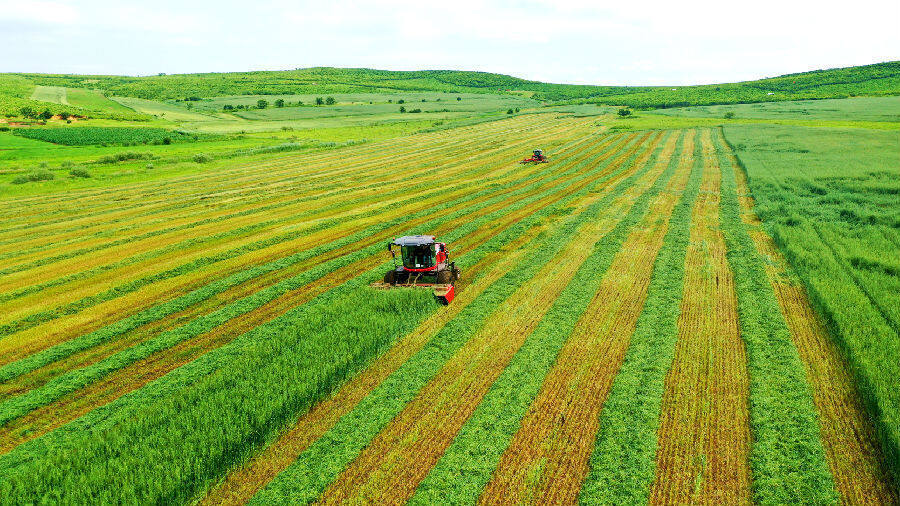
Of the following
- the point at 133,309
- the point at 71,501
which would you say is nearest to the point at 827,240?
the point at 71,501

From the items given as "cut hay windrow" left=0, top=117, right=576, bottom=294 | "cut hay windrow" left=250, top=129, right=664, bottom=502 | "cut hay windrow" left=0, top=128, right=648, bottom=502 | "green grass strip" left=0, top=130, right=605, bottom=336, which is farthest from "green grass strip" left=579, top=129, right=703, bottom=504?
"cut hay windrow" left=0, top=117, right=576, bottom=294

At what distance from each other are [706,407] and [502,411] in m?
4.84

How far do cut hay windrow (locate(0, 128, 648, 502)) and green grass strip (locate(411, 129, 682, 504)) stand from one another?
3.93 meters

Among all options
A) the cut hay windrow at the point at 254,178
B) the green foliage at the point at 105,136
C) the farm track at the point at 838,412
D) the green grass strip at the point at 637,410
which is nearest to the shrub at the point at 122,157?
the cut hay windrow at the point at 254,178

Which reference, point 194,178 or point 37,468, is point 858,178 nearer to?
point 37,468

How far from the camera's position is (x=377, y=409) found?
35.3 ft

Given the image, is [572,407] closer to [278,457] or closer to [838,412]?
[838,412]

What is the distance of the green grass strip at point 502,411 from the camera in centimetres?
855

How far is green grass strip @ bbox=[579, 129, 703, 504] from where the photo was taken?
8.45 metres

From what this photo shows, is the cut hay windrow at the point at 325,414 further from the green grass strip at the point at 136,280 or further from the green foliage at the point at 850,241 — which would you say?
the green foliage at the point at 850,241

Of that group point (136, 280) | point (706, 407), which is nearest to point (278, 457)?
point (706, 407)

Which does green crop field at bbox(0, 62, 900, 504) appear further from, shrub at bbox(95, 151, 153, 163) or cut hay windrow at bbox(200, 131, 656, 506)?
shrub at bbox(95, 151, 153, 163)

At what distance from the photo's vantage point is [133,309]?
16.5m

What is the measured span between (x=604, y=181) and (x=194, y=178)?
3956 centimetres
